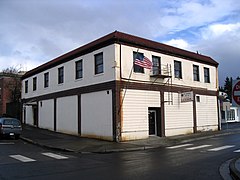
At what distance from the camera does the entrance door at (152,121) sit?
2338 centimetres

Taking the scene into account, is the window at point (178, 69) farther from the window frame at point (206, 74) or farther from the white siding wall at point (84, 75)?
the white siding wall at point (84, 75)

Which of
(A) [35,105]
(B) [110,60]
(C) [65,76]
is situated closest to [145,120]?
(B) [110,60]

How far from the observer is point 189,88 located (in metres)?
26.8

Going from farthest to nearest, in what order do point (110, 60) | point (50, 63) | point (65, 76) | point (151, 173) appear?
point (50, 63) → point (65, 76) → point (110, 60) → point (151, 173)

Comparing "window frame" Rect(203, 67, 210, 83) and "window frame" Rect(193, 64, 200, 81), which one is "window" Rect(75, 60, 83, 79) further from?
"window frame" Rect(203, 67, 210, 83)

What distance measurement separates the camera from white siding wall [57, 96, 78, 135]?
24.8 m

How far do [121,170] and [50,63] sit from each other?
841 inches

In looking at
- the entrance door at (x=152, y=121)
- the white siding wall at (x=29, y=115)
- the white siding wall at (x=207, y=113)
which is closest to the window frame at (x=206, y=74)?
the white siding wall at (x=207, y=113)

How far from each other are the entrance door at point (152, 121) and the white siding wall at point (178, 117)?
2.95 feet

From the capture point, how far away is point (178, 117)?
2519 cm

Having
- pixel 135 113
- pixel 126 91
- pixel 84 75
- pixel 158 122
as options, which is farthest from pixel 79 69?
pixel 158 122

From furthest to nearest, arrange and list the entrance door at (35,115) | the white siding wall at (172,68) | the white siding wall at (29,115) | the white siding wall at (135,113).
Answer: the white siding wall at (29,115), the entrance door at (35,115), the white siding wall at (172,68), the white siding wall at (135,113)

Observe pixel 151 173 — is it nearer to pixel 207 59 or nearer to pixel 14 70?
→ pixel 207 59

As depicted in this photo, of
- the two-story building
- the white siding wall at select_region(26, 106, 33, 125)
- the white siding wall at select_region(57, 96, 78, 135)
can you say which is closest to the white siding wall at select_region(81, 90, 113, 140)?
the two-story building
